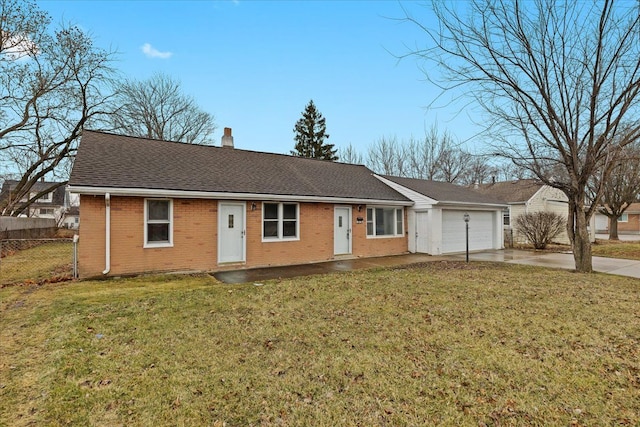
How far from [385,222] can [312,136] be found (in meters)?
24.2

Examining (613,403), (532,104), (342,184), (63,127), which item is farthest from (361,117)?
(613,403)

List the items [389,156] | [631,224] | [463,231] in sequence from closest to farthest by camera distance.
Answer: [463,231], [389,156], [631,224]

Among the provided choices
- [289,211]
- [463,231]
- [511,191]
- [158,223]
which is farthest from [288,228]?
[511,191]

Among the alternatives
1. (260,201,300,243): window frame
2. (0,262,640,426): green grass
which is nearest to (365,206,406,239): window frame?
(260,201,300,243): window frame

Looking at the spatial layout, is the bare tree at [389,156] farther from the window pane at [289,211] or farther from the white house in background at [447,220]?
the window pane at [289,211]

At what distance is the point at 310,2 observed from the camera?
37.5 feet

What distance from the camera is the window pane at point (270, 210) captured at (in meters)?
11.1

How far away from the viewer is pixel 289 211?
11.5 meters

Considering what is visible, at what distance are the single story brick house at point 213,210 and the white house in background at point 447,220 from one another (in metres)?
0.53

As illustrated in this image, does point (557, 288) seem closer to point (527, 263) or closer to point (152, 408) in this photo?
point (527, 263)

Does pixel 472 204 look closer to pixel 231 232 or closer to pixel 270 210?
pixel 270 210

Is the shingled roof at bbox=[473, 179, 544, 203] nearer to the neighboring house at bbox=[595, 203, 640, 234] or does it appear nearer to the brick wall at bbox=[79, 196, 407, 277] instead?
the brick wall at bbox=[79, 196, 407, 277]

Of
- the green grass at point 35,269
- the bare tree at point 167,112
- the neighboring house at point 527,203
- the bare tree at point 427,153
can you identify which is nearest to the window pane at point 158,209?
the green grass at point 35,269

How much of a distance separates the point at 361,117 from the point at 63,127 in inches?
732
